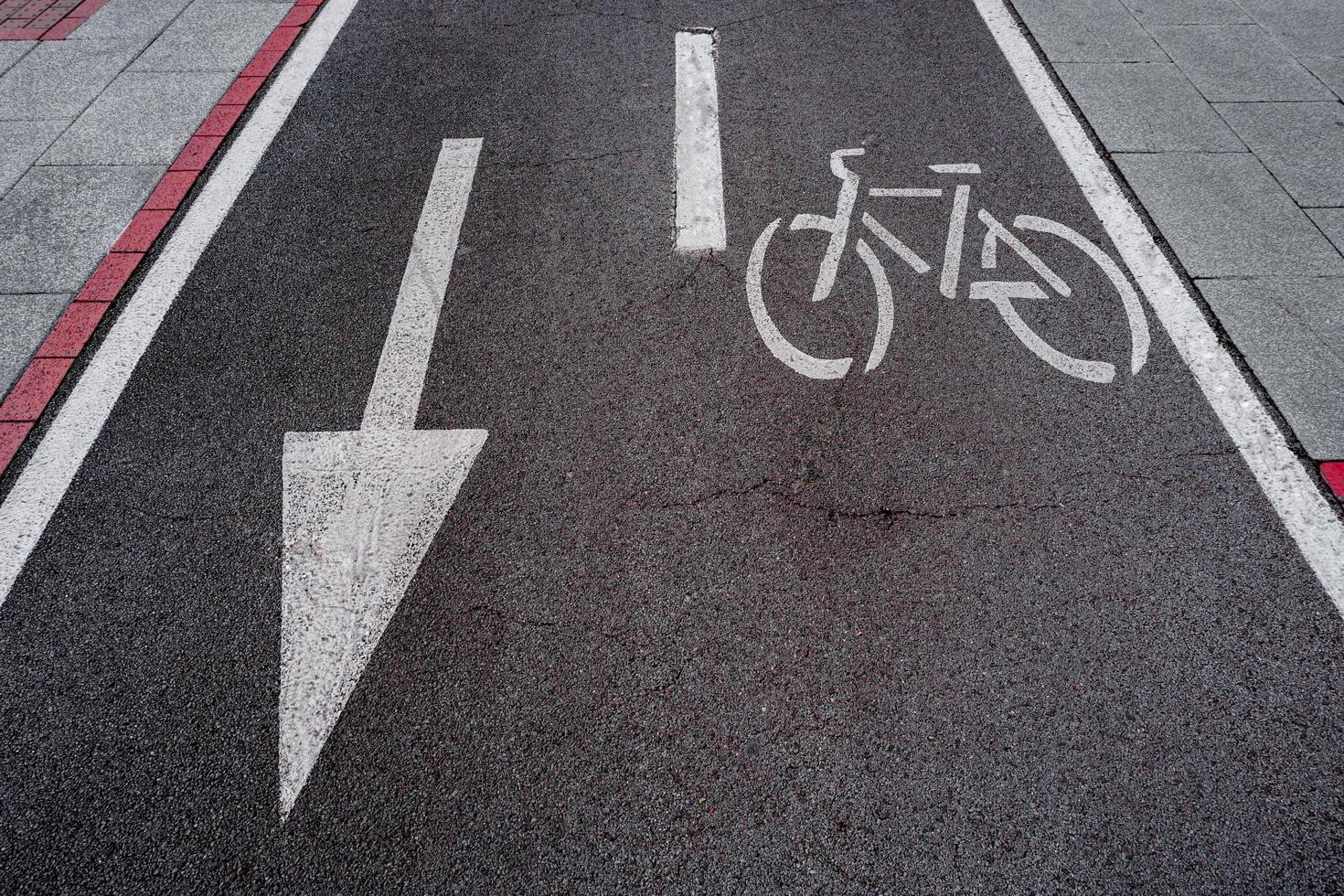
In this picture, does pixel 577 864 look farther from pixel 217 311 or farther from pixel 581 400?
pixel 217 311

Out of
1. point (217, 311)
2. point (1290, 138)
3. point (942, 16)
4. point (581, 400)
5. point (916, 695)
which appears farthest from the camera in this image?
point (942, 16)

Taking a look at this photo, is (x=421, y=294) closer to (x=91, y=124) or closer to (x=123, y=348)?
(x=123, y=348)

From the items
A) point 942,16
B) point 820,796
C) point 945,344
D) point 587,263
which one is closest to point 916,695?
point 820,796

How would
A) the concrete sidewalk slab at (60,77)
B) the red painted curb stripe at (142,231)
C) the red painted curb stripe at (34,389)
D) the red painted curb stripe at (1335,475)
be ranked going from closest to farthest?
the red painted curb stripe at (1335,475) < the red painted curb stripe at (34,389) < the red painted curb stripe at (142,231) < the concrete sidewalk slab at (60,77)

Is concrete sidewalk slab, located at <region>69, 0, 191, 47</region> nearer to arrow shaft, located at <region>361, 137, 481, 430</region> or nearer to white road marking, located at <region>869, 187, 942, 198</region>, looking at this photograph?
arrow shaft, located at <region>361, 137, 481, 430</region>

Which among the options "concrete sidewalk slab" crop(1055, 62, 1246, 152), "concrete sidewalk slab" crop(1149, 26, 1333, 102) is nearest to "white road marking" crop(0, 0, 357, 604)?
"concrete sidewalk slab" crop(1055, 62, 1246, 152)

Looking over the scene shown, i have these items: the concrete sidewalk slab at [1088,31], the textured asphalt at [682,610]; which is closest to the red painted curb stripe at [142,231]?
the textured asphalt at [682,610]

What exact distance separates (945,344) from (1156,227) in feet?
5.80

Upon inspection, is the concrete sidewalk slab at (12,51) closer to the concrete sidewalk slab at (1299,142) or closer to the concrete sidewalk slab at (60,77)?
the concrete sidewalk slab at (60,77)

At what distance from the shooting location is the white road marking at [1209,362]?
11.0 ft

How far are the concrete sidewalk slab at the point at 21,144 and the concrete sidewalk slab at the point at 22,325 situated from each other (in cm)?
128

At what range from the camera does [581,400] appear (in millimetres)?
3926


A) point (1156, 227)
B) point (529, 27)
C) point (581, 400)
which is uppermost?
point (529, 27)

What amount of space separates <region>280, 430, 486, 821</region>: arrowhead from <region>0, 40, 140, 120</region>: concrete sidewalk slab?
426cm
